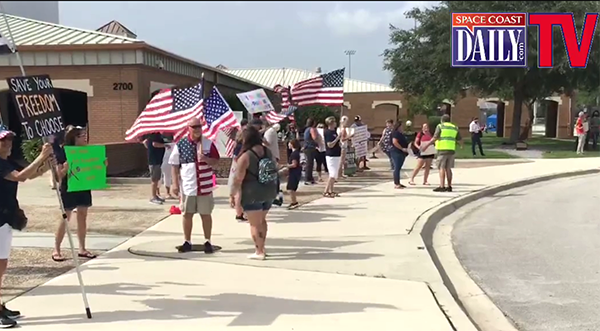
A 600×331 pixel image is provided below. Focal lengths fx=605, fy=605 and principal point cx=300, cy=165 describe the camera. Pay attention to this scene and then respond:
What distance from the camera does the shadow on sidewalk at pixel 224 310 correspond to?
5.21m

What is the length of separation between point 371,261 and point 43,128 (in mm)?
4052

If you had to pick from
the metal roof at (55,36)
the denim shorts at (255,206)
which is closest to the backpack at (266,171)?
the denim shorts at (255,206)

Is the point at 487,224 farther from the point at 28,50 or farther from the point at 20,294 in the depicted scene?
the point at 28,50

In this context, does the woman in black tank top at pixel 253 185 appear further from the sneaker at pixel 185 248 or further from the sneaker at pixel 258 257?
the sneaker at pixel 185 248

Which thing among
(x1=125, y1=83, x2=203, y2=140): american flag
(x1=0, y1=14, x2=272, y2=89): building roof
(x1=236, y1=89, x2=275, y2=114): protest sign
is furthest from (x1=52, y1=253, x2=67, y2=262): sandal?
(x1=0, y1=14, x2=272, y2=89): building roof

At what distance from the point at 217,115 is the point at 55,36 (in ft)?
43.5

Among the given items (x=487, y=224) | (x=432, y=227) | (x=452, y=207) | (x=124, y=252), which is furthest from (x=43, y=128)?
(x=452, y=207)

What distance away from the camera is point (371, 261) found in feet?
24.4

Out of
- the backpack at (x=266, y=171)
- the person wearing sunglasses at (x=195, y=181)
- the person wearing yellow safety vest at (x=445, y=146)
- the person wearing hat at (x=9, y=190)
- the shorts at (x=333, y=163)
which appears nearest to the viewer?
the person wearing hat at (x=9, y=190)

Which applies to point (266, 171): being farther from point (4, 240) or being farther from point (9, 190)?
point (4, 240)

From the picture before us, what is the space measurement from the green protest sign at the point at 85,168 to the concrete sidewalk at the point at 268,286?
0.98 meters

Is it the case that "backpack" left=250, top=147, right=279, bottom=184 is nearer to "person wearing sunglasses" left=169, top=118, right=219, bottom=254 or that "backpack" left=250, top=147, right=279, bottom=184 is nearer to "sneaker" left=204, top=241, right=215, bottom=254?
"person wearing sunglasses" left=169, top=118, right=219, bottom=254

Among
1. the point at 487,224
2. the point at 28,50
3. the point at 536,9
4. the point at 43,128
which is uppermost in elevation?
the point at 536,9

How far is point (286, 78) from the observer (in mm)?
55375
